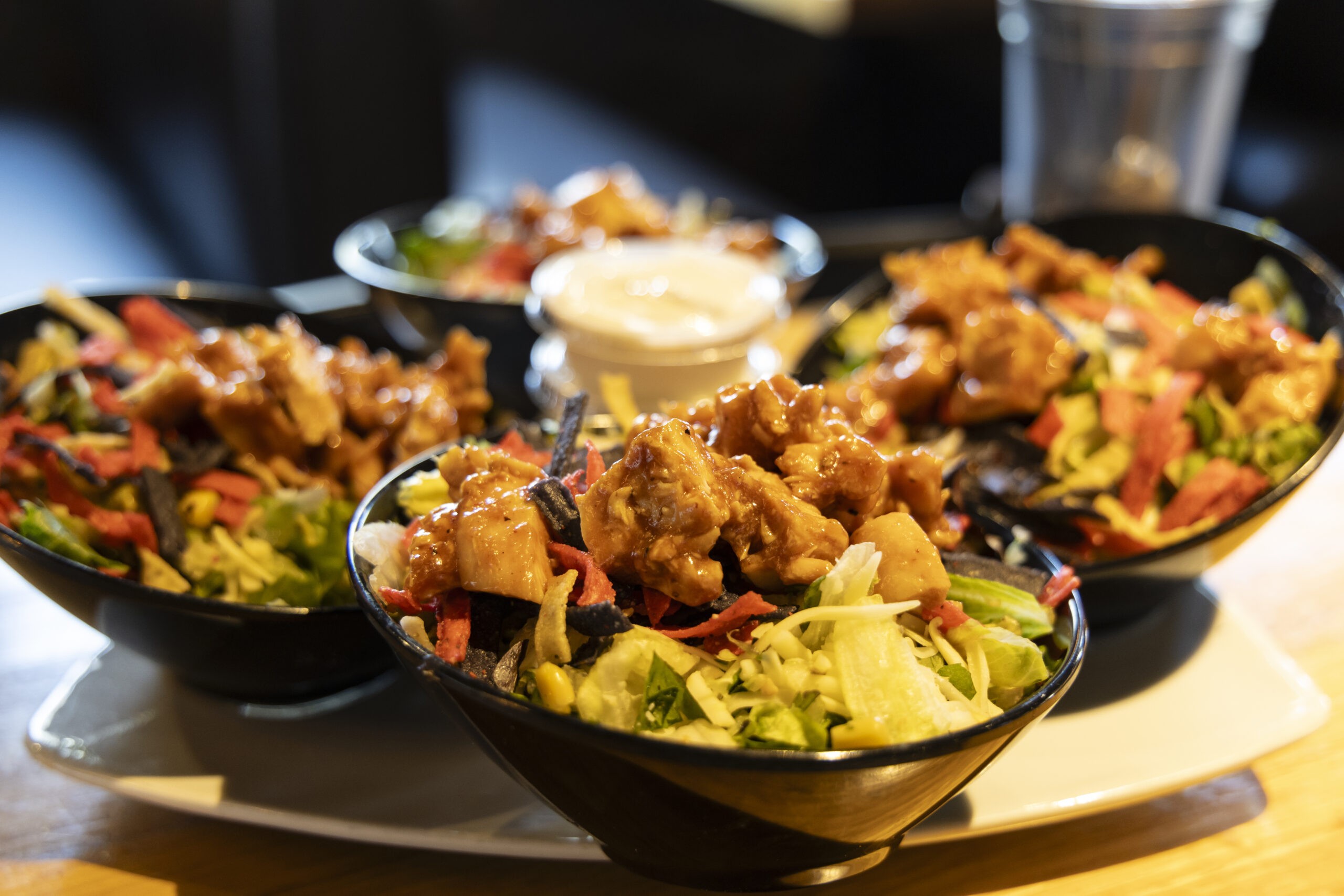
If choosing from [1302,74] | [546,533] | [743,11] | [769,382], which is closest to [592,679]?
[546,533]

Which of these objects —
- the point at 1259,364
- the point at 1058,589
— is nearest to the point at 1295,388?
the point at 1259,364

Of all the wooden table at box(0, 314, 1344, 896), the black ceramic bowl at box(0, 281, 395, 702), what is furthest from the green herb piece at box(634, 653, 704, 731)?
the black ceramic bowl at box(0, 281, 395, 702)

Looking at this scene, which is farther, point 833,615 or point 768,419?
point 768,419

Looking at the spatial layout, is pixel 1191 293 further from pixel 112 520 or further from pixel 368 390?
pixel 112 520

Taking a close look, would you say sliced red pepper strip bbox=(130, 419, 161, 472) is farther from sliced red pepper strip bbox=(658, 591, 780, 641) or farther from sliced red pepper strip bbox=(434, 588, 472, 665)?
sliced red pepper strip bbox=(658, 591, 780, 641)

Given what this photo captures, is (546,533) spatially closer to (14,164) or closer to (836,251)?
(836,251)

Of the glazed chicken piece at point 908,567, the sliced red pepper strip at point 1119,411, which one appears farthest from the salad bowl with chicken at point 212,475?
the sliced red pepper strip at point 1119,411

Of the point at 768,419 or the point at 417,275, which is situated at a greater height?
the point at 768,419

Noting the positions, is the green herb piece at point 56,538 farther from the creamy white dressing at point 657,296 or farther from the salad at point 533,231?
the salad at point 533,231
